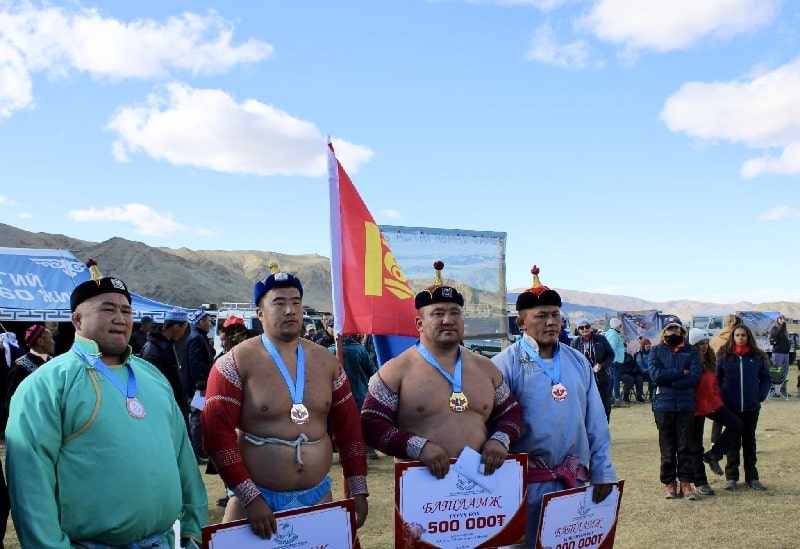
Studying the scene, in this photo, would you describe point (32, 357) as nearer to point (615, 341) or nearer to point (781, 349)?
point (615, 341)

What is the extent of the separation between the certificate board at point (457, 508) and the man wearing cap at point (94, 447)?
1098mm

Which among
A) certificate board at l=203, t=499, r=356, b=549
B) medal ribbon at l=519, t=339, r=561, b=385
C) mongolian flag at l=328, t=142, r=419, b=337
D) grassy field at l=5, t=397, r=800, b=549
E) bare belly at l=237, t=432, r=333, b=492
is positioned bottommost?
grassy field at l=5, t=397, r=800, b=549

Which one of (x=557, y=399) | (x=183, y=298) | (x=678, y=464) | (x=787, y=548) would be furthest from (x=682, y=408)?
(x=183, y=298)

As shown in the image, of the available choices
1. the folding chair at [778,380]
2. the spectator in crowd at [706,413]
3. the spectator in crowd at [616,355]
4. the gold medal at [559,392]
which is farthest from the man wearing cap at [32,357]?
the folding chair at [778,380]

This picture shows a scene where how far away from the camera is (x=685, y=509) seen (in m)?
6.99

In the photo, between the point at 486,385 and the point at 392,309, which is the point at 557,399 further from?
the point at 392,309

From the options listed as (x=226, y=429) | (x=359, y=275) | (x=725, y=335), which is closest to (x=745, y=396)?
(x=725, y=335)

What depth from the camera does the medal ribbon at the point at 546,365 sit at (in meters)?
4.00

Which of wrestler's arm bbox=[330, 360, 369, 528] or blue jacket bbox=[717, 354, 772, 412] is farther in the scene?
blue jacket bbox=[717, 354, 772, 412]

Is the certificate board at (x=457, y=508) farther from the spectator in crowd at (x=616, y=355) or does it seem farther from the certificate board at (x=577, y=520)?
the spectator in crowd at (x=616, y=355)

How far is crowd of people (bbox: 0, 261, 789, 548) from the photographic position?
103 inches

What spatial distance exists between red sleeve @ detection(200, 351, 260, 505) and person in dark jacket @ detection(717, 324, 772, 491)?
636cm

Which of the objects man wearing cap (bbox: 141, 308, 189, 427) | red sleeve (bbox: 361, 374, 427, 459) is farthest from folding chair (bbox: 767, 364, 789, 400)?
red sleeve (bbox: 361, 374, 427, 459)

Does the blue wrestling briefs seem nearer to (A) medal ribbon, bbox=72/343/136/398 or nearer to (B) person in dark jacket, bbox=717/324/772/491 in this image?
(A) medal ribbon, bbox=72/343/136/398
